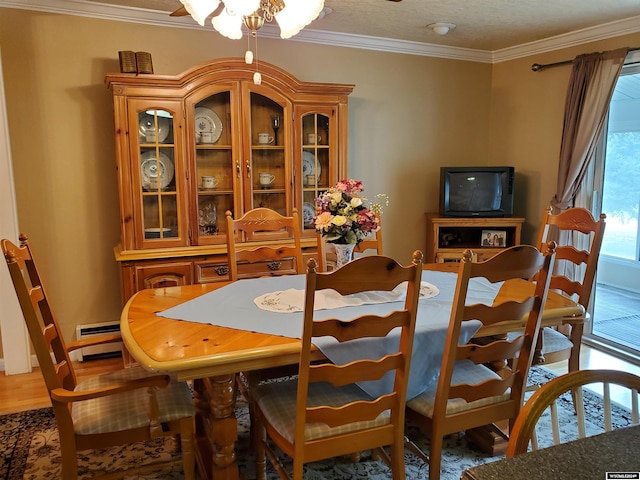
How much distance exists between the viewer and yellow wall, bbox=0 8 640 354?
129 inches

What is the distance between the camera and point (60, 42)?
3268 mm

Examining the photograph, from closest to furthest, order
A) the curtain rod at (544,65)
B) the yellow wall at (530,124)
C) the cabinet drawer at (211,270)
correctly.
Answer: the cabinet drawer at (211,270) < the curtain rod at (544,65) < the yellow wall at (530,124)

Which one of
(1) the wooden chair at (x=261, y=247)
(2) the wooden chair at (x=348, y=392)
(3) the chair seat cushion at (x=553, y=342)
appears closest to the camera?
(2) the wooden chair at (x=348, y=392)

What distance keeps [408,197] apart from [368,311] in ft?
8.41

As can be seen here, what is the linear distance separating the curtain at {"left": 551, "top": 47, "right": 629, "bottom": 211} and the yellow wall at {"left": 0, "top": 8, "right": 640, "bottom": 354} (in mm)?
190

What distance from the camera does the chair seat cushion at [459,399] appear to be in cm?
195

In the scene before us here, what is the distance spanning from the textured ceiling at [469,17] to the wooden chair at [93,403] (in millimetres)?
2160

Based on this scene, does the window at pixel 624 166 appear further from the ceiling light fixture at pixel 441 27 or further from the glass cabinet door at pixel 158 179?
the glass cabinet door at pixel 158 179

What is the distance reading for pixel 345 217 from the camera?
229 cm

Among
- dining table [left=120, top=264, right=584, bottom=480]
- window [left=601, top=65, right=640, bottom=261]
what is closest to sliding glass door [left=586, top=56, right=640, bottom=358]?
window [left=601, top=65, right=640, bottom=261]

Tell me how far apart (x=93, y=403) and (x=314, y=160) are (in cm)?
230

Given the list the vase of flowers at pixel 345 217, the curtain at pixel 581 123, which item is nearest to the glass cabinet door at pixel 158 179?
the vase of flowers at pixel 345 217

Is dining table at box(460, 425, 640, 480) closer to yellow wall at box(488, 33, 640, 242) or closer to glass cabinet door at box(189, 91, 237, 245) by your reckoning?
glass cabinet door at box(189, 91, 237, 245)

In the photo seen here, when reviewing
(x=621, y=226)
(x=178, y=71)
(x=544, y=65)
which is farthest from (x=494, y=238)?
(x=178, y=71)
